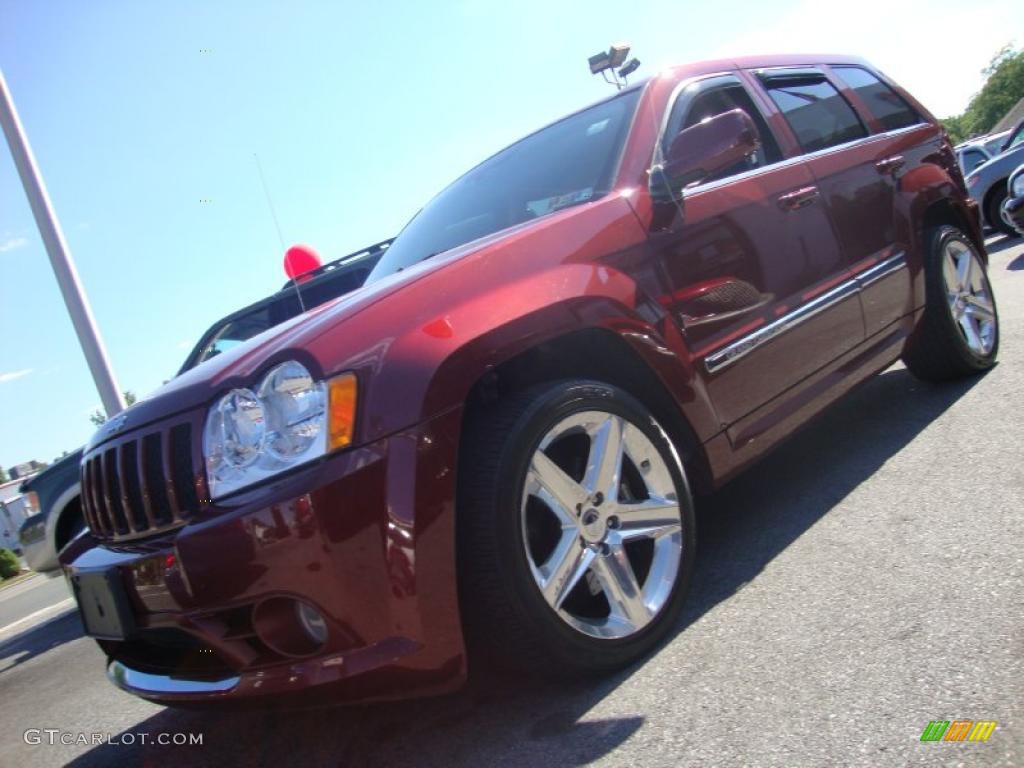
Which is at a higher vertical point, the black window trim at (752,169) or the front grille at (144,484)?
the black window trim at (752,169)

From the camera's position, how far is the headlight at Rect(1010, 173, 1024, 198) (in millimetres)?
8328

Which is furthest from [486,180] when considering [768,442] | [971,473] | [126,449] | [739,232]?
[971,473]

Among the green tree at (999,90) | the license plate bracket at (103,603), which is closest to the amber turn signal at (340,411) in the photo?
the license plate bracket at (103,603)

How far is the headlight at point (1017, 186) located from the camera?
8328mm

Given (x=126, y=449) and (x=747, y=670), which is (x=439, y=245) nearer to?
(x=126, y=449)

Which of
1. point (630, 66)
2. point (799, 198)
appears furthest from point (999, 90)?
point (799, 198)

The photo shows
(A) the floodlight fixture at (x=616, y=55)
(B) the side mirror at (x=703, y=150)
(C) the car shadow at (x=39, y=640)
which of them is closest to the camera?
(B) the side mirror at (x=703, y=150)

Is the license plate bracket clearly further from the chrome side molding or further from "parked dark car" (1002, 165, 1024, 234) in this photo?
"parked dark car" (1002, 165, 1024, 234)

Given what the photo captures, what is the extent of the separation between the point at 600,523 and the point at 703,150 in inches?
50.6

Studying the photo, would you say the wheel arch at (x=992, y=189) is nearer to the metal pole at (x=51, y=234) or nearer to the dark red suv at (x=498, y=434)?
the dark red suv at (x=498, y=434)

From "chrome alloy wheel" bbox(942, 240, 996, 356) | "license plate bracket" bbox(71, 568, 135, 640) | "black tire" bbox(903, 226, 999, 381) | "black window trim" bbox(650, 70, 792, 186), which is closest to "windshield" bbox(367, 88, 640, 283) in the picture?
"black window trim" bbox(650, 70, 792, 186)

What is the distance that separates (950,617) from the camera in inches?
81.7

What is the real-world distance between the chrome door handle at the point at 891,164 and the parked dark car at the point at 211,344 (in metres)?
3.22

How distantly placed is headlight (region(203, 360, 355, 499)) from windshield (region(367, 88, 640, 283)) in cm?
124
